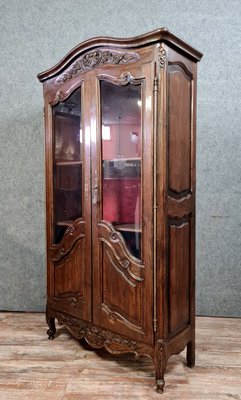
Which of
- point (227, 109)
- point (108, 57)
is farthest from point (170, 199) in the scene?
point (227, 109)

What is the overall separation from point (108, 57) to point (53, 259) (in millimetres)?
1217

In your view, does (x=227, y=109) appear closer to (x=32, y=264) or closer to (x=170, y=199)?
(x=170, y=199)

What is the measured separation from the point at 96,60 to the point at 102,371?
1633 mm

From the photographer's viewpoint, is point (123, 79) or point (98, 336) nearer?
point (123, 79)

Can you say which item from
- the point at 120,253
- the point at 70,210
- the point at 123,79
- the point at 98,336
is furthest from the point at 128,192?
the point at 98,336

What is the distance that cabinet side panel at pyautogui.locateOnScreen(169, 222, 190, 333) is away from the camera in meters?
1.64

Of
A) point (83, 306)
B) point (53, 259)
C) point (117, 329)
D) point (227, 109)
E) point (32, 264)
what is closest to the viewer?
point (117, 329)

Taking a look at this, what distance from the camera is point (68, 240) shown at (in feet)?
6.51

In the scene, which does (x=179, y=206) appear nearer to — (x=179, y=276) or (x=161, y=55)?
(x=179, y=276)

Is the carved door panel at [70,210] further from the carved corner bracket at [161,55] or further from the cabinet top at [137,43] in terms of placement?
the carved corner bracket at [161,55]

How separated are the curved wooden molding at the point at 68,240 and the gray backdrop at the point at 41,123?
1.80 feet

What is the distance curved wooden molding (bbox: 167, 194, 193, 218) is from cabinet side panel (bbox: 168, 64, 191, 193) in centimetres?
5

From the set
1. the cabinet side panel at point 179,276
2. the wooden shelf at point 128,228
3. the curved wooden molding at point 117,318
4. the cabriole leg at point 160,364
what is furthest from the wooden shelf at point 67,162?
the cabriole leg at point 160,364

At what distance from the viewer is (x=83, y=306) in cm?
191
